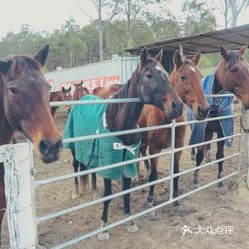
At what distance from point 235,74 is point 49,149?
126 inches

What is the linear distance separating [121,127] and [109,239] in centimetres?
121

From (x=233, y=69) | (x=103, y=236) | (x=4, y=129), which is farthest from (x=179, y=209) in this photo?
(x=4, y=129)

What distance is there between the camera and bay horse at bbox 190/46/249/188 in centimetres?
423

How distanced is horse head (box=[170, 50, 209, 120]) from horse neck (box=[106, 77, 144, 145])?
0.76 metres

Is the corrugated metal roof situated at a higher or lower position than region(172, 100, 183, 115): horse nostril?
higher

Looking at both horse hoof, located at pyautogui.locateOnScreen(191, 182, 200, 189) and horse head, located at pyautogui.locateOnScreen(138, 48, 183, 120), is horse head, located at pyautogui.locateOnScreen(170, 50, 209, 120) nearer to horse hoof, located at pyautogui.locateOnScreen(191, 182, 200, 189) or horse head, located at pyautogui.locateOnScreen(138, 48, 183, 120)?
horse head, located at pyautogui.locateOnScreen(138, 48, 183, 120)

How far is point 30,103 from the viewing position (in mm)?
A: 1962

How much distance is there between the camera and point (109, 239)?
3391 mm

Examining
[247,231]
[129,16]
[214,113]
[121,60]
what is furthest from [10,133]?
[129,16]

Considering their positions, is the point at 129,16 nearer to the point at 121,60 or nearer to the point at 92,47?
the point at 121,60

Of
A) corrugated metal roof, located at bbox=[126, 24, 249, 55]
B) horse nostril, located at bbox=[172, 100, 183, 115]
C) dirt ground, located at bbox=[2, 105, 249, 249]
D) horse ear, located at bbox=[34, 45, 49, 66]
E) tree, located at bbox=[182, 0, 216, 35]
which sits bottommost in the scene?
dirt ground, located at bbox=[2, 105, 249, 249]

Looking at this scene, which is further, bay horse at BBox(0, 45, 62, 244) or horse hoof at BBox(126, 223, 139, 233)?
horse hoof at BBox(126, 223, 139, 233)

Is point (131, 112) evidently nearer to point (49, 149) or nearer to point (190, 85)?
point (190, 85)

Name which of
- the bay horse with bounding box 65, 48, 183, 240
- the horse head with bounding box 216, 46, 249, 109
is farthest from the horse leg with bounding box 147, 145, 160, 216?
the horse head with bounding box 216, 46, 249, 109
